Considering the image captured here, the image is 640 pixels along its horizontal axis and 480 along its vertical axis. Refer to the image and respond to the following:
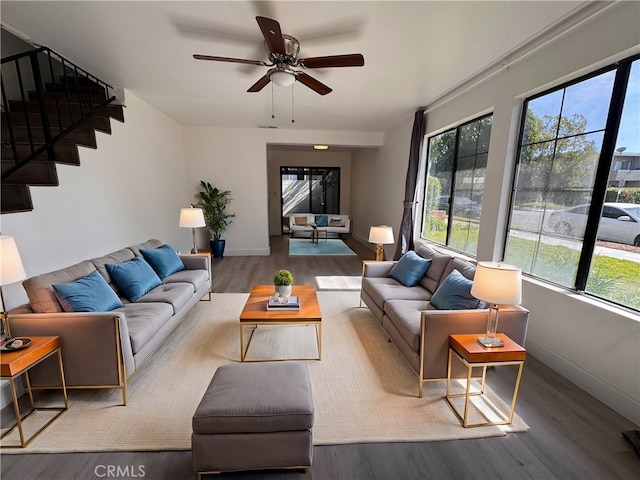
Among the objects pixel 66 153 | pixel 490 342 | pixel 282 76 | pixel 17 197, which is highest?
pixel 282 76

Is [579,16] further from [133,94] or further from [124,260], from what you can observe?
[133,94]

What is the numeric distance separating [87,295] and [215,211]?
4.23 m

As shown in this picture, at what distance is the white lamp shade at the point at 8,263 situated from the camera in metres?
1.57

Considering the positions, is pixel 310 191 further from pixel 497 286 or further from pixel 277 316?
pixel 497 286

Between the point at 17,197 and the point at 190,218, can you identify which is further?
the point at 190,218

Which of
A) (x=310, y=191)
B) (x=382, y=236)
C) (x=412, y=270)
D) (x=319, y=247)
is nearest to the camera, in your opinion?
(x=412, y=270)

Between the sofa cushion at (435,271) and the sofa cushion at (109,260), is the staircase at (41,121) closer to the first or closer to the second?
the sofa cushion at (109,260)

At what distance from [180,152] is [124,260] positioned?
3655 mm

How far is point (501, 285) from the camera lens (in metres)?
1.74

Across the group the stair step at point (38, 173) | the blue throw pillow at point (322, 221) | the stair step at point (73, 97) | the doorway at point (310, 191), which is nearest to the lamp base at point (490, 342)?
the stair step at point (38, 173)

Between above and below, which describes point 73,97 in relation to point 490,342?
above

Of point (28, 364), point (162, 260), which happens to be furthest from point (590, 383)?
point (162, 260)

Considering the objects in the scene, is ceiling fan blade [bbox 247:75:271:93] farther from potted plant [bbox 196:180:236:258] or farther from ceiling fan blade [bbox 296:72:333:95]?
potted plant [bbox 196:180:236:258]

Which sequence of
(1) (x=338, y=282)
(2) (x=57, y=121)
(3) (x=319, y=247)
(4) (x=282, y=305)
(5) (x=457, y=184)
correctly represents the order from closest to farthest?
(4) (x=282, y=305) → (2) (x=57, y=121) → (5) (x=457, y=184) → (1) (x=338, y=282) → (3) (x=319, y=247)
